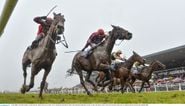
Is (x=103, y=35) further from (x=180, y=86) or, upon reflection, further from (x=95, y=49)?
(x=180, y=86)

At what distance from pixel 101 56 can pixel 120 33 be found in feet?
3.20

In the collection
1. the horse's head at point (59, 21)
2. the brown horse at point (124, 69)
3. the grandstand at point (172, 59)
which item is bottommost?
the brown horse at point (124, 69)

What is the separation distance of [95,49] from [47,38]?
213cm

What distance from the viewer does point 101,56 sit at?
984 cm

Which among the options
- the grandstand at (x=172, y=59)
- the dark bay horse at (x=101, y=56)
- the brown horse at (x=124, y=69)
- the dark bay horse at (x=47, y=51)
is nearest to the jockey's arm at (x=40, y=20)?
the dark bay horse at (x=47, y=51)

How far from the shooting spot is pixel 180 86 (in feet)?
51.1

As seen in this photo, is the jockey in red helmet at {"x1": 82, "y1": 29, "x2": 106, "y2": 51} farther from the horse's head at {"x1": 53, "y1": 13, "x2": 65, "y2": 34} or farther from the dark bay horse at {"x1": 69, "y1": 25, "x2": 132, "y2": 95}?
the horse's head at {"x1": 53, "y1": 13, "x2": 65, "y2": 34}

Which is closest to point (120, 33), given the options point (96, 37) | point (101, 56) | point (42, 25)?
point (96, 37)

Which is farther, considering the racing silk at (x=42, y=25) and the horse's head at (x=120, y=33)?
the horse's head at (x=120, y=33)

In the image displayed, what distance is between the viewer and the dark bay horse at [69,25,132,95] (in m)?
9.80

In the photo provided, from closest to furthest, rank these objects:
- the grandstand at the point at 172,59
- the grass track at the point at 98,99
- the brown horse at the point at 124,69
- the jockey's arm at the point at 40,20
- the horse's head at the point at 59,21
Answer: the grass track at the point at 98,99 → the horse's head at the point at 59,21 → the jockey's arm at the point at 40,20 → the brown horse at the point at 124,69 → the grandstand at the point at 172,59

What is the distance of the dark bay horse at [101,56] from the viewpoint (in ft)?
32.1

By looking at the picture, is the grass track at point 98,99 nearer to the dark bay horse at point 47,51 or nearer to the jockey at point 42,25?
the dark bay horse at point 47,51

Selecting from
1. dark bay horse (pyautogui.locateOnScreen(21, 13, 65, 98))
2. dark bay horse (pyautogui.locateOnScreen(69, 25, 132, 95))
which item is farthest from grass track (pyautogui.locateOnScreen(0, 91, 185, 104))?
dark bay horse (pyautogui.locateOnScreen(69, 25, 132, 95))
